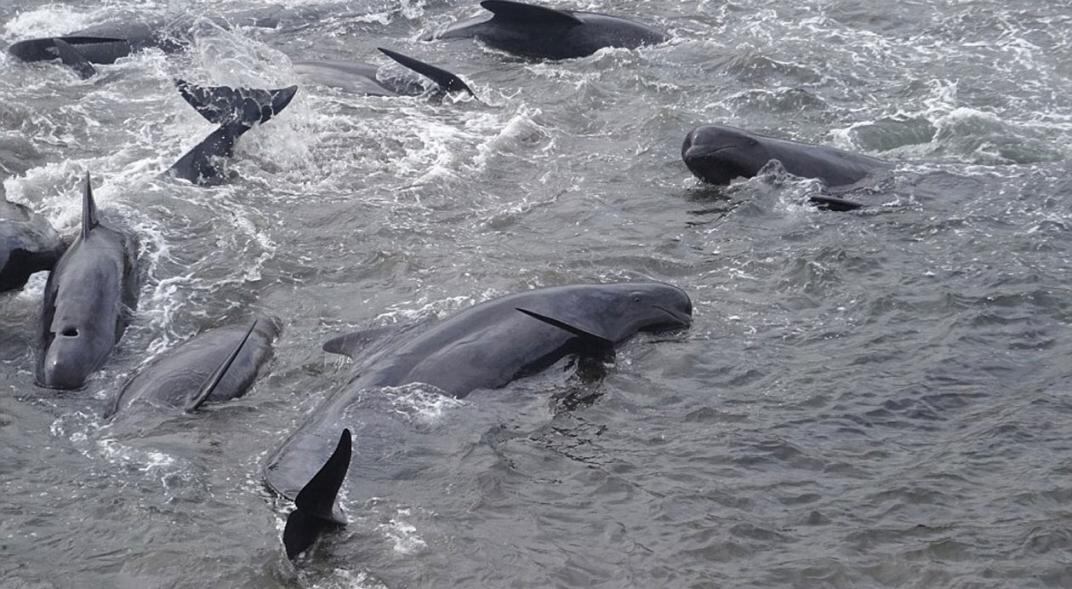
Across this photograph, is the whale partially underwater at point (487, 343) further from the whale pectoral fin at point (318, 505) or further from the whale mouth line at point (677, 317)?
the whale pectoral fin at point (318, 505)

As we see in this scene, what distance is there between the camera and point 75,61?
1582 cm

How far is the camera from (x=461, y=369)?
8.73 metres

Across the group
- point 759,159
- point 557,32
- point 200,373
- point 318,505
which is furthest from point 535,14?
point 318,505

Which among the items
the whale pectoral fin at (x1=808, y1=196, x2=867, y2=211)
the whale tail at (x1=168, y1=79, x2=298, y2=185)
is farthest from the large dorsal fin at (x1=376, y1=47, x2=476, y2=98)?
the whale pectoral fin at (x1=808, y1=196, x2=867, y2=211)

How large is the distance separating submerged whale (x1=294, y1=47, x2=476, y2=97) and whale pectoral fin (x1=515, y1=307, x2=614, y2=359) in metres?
6.05

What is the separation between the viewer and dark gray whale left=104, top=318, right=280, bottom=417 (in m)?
8.70

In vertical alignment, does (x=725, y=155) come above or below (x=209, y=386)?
above

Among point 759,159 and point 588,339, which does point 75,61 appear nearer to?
point 759,159

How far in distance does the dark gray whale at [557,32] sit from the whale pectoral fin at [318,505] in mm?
9701

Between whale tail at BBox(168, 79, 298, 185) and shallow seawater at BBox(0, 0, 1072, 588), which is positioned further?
whale tail at BBox(168, 79, 298, 185)

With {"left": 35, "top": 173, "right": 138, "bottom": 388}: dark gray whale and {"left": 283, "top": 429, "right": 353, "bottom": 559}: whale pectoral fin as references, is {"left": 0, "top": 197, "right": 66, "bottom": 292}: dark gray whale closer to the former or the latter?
{"left": 35, "top": 173, "right": 138, "bottom": 388}: dark gray whale

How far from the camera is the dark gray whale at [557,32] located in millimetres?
15867

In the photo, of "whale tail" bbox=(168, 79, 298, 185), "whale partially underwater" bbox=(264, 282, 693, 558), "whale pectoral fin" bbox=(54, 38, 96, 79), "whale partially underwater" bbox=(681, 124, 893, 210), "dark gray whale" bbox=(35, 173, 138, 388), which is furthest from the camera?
"whale pectoral fin" bbox=(54, 38, 96, 79)

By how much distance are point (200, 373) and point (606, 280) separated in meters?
3.41
